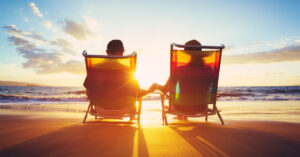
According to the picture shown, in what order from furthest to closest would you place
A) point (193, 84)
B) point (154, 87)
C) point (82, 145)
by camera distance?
1. point (154, 87)
2. point (193, 84)
3. point (82, 145)

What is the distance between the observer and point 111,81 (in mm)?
3143

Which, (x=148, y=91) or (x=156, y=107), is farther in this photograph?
(x=156, y=107)

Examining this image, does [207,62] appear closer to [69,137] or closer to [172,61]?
[172,61]

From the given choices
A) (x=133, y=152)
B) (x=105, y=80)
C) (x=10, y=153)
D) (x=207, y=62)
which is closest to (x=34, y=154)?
(x=10, y=153)

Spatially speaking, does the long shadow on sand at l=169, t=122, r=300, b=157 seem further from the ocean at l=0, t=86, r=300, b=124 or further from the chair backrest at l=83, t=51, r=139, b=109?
the ocean at l=0, t=86, r=300, b=124

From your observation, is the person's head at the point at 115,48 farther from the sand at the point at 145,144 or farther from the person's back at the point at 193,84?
the sand at the point at 145,144

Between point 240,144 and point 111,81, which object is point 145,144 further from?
point 111,81

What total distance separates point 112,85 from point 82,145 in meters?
1.35

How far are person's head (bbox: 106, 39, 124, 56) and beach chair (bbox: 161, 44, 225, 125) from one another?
106cm

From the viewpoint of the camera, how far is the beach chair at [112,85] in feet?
10.2

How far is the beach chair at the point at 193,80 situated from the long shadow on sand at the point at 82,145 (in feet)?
3.94

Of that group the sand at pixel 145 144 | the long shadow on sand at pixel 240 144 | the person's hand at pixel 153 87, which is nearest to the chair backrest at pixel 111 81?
the person's hand at pixel 153 87

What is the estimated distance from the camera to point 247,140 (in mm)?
2232

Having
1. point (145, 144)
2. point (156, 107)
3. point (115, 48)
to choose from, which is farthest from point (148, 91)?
point (156, 107)
